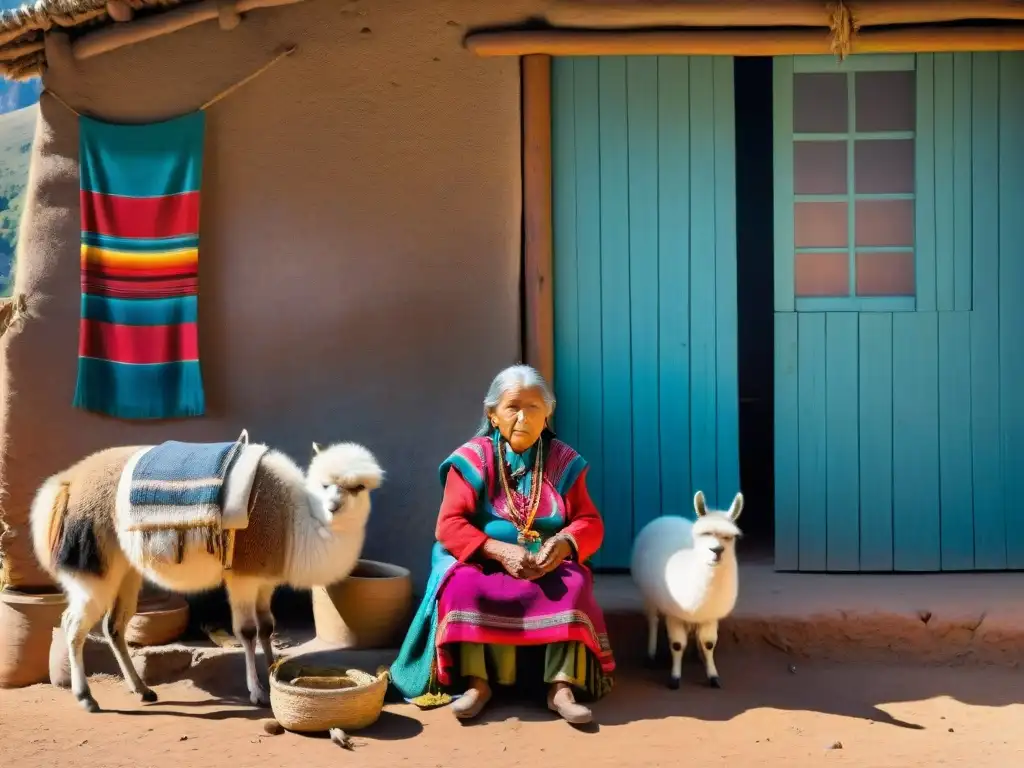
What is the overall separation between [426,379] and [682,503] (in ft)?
5.16

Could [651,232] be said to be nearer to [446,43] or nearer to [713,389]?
[713,389]

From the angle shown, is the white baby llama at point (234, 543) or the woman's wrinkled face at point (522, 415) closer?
the white baby llama at point (234, 543)

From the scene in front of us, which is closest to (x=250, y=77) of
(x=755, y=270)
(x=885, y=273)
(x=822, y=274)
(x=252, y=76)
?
(x=252, y=76)

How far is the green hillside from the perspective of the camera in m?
23.0

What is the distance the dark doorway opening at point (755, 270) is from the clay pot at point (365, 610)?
418cm

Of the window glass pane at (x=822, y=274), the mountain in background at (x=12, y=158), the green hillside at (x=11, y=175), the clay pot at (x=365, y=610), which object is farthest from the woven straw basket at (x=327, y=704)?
the green hillside at (x=11, y=175)

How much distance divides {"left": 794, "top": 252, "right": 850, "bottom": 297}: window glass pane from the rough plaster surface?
1.59 metres

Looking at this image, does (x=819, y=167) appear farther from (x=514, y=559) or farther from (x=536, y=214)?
(x=514, y=559)

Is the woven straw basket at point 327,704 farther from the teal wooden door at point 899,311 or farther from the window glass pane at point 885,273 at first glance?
the window glass pane at point 885,273

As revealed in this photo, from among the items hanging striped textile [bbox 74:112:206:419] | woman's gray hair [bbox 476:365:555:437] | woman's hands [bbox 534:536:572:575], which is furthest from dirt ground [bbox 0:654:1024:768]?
hanging striped textile [bbox 74:112:206:419]

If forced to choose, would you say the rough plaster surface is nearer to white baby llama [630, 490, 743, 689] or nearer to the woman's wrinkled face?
the woman's wrinkled face

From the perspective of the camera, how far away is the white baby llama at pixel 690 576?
15.8ft

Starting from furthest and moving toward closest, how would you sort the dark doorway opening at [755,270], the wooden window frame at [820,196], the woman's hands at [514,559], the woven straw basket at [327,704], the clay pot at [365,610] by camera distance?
the dark doorway opening at [755,270]
the wooden window frame at [820,196]
the clay pot at [365,610]
the woman's hands at [514,559]
the woven straw basket at [327,704]

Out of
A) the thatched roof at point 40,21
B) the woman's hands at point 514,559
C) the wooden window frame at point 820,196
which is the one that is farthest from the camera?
the wooden window frame at point 820,196
